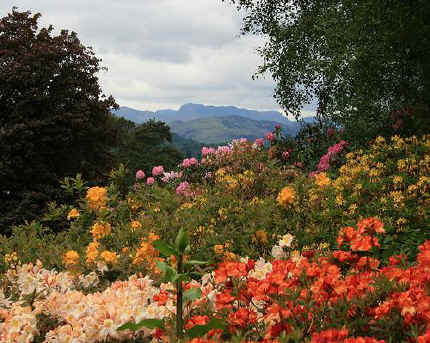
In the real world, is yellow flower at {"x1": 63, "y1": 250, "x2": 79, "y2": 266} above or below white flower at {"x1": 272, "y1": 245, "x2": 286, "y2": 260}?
below

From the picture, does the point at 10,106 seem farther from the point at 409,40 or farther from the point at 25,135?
the point at 409,40

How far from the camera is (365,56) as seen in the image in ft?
26.5

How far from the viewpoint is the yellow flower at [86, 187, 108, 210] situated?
614 centimetres

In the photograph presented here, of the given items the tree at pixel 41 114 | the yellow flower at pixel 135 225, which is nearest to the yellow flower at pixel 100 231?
the yellow flower at pixel 135 225

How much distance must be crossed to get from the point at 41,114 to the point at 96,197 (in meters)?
10.1

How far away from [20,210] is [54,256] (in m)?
9.07

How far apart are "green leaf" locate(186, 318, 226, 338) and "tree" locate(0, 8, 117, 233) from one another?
464 inches

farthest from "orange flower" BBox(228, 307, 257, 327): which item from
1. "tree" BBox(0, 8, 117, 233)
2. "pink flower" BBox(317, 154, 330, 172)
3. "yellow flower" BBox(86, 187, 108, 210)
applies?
"tree" BBox(0, 8, 117, 233)

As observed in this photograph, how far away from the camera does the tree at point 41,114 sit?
13.9 meters

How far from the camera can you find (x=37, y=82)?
49.8 feet

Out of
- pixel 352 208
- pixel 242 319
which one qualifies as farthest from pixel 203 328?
pixel 352 208

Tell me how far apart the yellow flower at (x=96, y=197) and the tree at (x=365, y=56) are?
4884 mm

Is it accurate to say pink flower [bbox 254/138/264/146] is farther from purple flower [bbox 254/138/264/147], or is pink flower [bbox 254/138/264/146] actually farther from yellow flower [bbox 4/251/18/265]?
yellow flower [bbox 4/251/18/265]

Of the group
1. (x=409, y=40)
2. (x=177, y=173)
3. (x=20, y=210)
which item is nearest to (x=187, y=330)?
(x=409, y=40)
